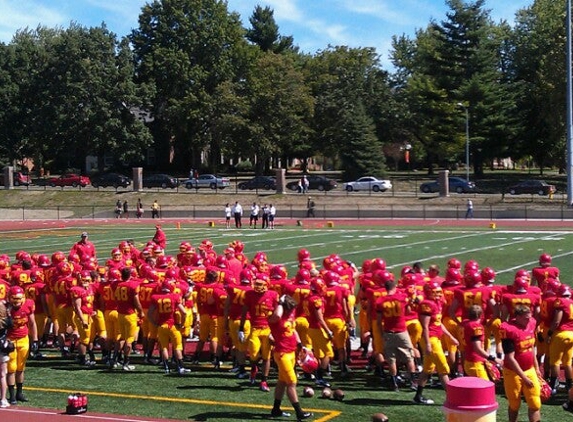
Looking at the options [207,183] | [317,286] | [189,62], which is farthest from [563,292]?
[189,62]

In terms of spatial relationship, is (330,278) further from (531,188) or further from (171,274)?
(531,188)

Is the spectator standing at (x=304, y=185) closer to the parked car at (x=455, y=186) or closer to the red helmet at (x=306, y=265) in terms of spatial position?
the parked car at (x=455, y=186)

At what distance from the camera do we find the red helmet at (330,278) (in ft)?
43.4

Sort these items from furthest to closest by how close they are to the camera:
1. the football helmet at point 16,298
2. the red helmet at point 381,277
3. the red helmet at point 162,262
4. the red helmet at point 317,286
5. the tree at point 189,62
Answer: the tree at point 189,62, the red helmet at point 162,262, the red helmet at point 317,286, the red helmet at point 381,277, the football helmet at point 16,298

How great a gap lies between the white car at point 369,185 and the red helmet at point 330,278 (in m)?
53.5

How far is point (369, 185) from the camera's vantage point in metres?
67.2

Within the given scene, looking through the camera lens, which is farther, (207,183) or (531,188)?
(207,183)

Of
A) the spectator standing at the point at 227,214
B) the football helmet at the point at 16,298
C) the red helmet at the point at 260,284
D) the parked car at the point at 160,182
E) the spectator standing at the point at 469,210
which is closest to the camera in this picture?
the football helmet at the point at 16,298

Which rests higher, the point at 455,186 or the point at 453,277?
the point at 455,186

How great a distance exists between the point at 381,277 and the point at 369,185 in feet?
179

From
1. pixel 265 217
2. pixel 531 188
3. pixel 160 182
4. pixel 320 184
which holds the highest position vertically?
pixel 160 182

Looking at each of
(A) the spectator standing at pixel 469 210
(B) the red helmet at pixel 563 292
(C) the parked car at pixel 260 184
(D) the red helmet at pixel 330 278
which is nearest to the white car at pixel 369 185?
(C) the parked car at pixel 260 184

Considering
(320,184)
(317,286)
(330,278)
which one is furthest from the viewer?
(320,184)

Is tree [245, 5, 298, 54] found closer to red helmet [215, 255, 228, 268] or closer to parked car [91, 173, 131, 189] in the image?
parked car [91, 173, 131, 189]
